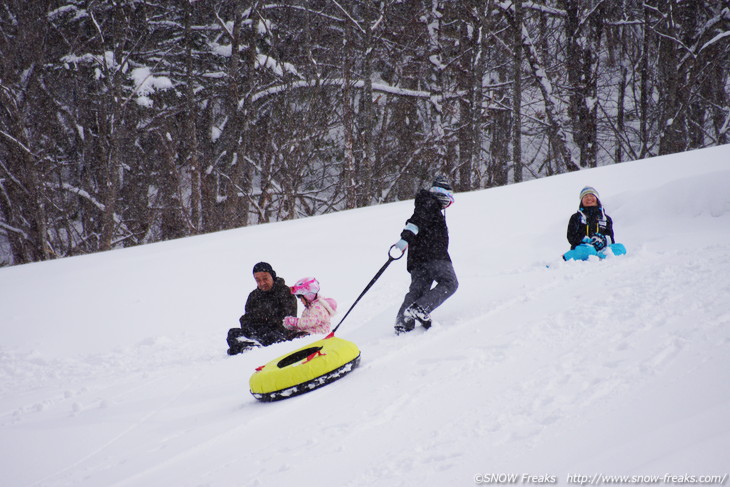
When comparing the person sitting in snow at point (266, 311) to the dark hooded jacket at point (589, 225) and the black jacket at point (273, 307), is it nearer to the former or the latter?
the black jacket at point (273, 307)

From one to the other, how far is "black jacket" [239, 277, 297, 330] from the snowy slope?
19.1 inches

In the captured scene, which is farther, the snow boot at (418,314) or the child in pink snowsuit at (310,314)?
the child in pink snowsuit at (310,314)

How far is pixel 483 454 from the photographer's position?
225 cm

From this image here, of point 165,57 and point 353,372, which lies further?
point 165,57

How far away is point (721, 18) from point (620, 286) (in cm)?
1617

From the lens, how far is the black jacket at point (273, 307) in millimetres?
5586

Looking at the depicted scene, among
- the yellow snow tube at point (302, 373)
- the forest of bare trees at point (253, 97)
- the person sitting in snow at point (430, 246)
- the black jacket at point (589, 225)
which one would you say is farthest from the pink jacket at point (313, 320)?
the forest of bare trees at point (253, 97)

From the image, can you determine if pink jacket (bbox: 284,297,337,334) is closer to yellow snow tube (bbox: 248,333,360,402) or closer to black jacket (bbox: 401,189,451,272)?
black jacket (bbox: 401,189,451,272)

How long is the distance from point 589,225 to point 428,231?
2.86m

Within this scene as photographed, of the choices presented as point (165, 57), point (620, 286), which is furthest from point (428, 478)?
point (165, 57)

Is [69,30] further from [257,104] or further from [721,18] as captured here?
[721,18]

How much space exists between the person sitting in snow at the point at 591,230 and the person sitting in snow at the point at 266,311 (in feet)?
11.0

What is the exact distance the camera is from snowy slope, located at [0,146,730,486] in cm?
226

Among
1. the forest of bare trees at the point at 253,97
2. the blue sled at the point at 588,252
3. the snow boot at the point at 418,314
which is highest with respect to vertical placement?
the forest of bare trees at the point at 253,97
